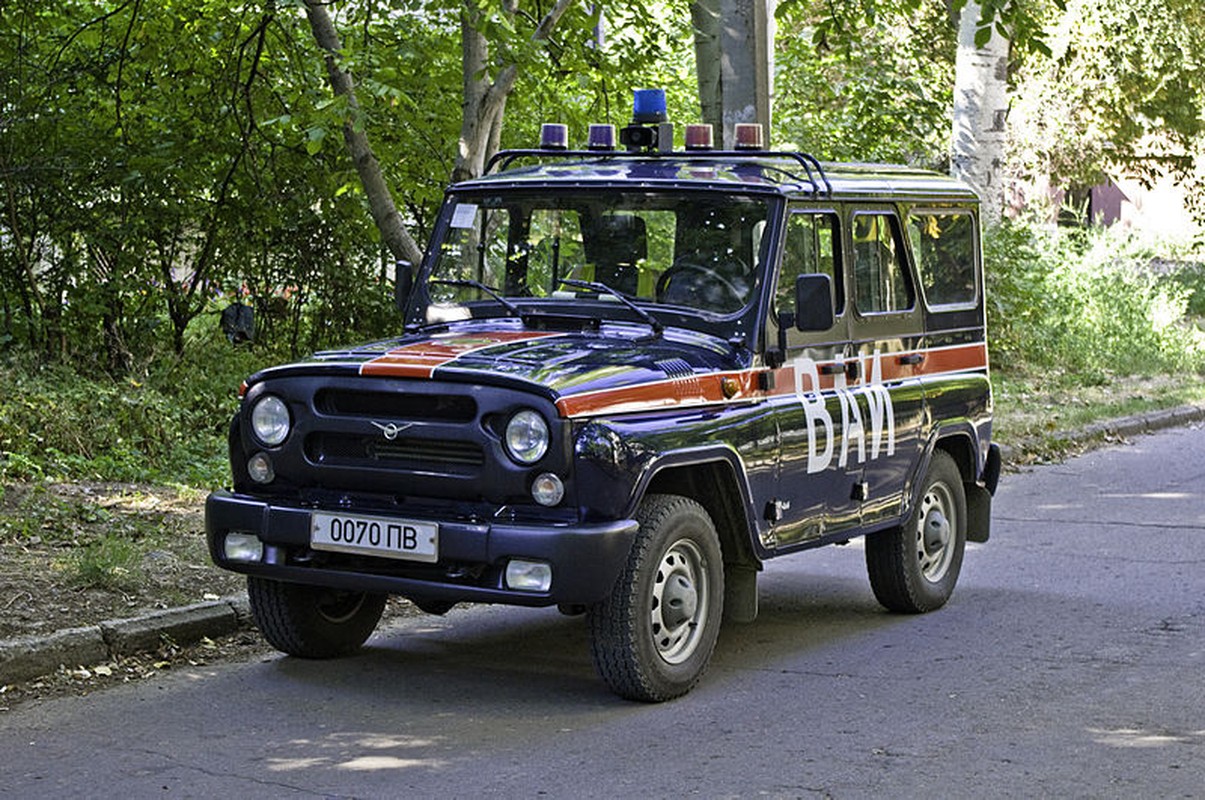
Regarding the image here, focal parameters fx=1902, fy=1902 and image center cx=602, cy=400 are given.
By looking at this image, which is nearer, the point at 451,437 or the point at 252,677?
the point at 451,437

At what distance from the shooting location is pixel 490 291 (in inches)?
332

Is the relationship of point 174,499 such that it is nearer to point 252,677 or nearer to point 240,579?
point 240,579

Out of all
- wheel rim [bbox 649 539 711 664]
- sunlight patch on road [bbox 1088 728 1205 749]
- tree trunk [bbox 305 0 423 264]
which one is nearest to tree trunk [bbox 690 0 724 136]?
tree trunk [bbox 305 0 423 264]

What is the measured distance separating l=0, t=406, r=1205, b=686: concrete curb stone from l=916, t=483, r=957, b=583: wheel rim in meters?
3.32

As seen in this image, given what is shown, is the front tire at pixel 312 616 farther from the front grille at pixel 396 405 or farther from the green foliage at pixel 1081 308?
the green foliage at pixel 1081 308

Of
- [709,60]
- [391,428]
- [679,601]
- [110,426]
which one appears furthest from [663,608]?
[709,60]

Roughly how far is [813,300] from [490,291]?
1487mm

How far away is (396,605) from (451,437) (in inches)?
100

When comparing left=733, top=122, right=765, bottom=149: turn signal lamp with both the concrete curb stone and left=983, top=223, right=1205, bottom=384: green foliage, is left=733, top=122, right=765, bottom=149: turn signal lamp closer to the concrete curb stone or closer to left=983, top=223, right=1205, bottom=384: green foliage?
the concrete curb stone

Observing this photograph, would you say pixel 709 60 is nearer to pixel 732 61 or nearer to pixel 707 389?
pixel 732 61

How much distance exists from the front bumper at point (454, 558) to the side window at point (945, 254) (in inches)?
121

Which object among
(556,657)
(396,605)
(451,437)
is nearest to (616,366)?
(451,437)

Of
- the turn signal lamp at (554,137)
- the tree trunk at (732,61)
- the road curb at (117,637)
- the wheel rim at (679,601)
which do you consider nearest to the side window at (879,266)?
the turn signal lamp at (554,137)

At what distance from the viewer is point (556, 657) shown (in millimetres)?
8266
